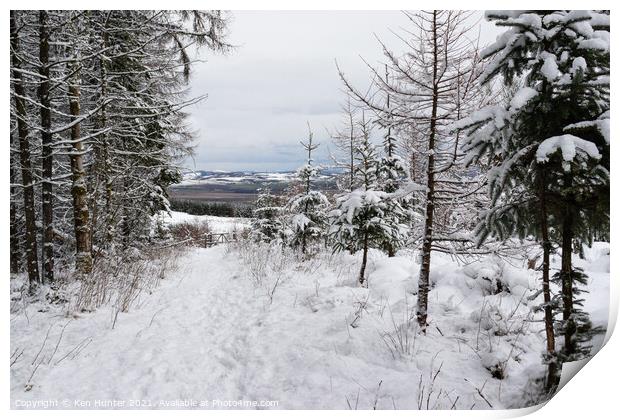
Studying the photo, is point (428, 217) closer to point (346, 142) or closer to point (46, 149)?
point (346, 142)

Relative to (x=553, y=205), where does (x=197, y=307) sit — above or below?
below

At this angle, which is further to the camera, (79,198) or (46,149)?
(79,198)

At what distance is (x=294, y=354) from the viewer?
3.38 meters

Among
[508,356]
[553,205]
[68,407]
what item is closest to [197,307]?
[68,407]

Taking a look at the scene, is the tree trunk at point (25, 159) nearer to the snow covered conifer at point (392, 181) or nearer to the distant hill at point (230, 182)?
the distant hill at point (230, 182)

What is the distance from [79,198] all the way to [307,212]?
6221 millimetres

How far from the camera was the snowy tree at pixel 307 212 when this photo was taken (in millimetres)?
9547

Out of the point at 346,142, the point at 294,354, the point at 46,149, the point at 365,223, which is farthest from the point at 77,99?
the point at 365,223

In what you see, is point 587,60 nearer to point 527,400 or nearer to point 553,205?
point 553,205

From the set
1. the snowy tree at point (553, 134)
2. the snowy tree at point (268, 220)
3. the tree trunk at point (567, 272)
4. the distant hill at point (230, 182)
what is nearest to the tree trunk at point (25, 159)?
the distant hill at point (230, 182)

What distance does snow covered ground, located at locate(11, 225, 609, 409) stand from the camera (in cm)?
290

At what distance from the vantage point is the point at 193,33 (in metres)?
4.82

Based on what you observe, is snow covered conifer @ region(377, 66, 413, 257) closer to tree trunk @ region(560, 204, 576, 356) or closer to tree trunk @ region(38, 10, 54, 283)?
tree trunk @ region(560, 204, 576, 356)

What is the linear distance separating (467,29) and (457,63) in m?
0.31
